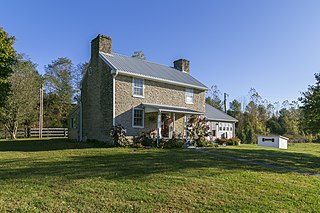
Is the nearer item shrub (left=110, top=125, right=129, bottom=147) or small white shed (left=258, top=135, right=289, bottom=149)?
shrub (left=110, top=125, right=129, bottom=147)

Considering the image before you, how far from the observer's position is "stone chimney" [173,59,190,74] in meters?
25.0

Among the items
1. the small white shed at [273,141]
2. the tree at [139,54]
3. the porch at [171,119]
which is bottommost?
the small white shed at [273,141]

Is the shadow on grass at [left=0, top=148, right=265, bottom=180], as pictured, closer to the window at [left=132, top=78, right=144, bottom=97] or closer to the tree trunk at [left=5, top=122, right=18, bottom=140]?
the window at [left=132, top=78, right=144, bottom=97]

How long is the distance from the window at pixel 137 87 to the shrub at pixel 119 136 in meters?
3.20

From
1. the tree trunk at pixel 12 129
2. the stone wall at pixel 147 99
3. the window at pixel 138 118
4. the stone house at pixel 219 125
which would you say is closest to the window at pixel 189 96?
the stone wall at pixel 147 99

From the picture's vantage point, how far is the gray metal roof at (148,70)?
17.8m

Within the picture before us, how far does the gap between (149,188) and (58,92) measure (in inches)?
1506

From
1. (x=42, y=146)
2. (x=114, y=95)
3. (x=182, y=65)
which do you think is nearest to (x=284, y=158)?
(x=114, y=95)

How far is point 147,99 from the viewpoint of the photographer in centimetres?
1856

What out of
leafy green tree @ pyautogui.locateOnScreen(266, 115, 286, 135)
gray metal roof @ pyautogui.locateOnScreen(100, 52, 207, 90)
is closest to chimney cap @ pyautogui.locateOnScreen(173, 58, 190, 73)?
gray metal roof @ pyautogui.locateOnScreen(100, 52, 207, 90)

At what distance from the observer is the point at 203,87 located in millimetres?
22328

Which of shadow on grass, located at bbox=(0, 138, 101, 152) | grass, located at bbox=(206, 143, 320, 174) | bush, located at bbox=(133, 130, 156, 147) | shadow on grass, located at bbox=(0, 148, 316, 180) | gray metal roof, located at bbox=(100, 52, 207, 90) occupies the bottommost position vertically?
grass, located at bbox=(206, 143, 320, 174)

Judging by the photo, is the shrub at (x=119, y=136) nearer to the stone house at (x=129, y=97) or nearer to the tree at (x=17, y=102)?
the stone house at (x=129, y=97)

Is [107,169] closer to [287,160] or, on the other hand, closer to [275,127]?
[287,160]
